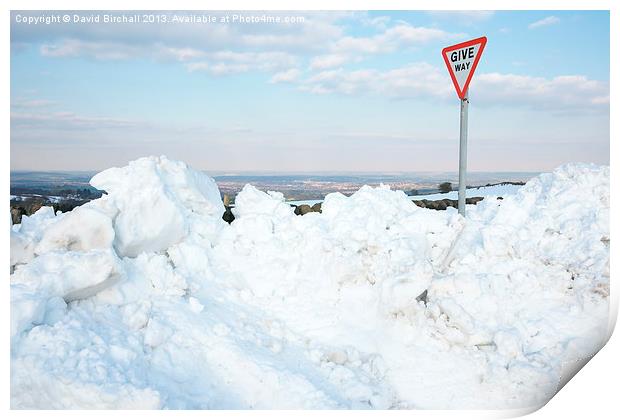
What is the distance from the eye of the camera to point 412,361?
9.49 feet

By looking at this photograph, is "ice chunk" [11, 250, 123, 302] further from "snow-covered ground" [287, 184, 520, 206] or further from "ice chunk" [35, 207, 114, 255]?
"snow-covered ground" [287, 184, 520, 206]

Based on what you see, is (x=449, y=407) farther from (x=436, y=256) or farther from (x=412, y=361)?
(x=436, y=256)

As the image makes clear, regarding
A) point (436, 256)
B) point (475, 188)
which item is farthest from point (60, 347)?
point (475, 188)

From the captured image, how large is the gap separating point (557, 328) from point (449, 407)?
0.78 metres

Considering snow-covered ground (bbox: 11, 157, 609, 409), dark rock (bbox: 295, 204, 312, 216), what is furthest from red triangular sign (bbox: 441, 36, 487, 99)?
dark rock (bbox: 295, 204, 312, 216)

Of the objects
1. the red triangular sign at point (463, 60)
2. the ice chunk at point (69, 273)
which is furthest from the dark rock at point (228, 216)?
the red triangular sign at point (463, 60)

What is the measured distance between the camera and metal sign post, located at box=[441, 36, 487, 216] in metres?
3.18

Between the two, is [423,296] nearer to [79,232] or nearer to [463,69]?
[463,69]

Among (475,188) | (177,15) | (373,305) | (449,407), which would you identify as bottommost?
(449,407)

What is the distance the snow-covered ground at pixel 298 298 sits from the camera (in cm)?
251

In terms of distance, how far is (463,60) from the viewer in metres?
3.24

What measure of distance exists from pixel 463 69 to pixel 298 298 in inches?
64.1

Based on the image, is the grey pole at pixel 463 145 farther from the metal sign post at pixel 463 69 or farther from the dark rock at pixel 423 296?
the dark rock at pixel 423 296

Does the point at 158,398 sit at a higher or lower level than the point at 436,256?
lower
